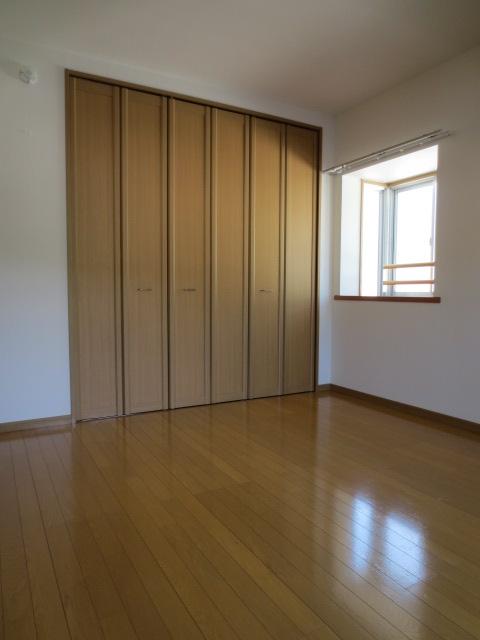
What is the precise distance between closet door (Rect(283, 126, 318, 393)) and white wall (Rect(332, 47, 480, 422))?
617 mm

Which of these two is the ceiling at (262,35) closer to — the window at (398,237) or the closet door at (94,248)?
the closet door at (94,248)

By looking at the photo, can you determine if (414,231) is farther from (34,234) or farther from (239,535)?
(239,535)

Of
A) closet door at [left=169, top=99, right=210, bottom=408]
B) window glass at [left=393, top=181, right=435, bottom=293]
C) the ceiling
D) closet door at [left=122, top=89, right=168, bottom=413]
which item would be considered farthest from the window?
closet door at [left=122, top=89, right=168, bottom=413]

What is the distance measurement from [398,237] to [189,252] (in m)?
2.63

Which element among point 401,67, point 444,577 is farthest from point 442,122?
point 444,577

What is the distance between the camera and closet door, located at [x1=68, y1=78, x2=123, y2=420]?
366 centimetres

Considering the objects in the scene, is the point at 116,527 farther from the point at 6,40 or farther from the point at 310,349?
the point at 6,40

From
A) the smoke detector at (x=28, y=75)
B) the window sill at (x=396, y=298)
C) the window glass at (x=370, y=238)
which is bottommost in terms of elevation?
the window sill at (x=396, y=298)

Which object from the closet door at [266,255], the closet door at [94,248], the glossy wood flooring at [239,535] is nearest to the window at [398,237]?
the closet door at [266,255]

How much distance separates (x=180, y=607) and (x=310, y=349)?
143 inches

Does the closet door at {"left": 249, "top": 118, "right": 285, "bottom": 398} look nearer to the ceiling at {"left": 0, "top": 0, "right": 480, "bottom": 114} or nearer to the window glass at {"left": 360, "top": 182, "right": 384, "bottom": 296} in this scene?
the ceiling at {"left": 0, "top": 0, "right": 480, "bottom": 114}

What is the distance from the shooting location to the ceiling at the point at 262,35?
2.98 metres

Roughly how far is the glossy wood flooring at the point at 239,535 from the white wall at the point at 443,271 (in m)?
0.56

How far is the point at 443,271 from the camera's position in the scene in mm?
3762
